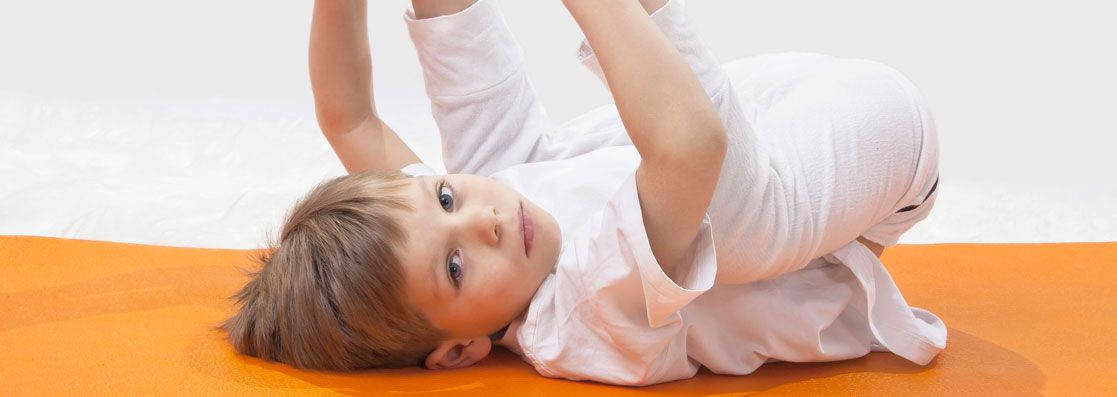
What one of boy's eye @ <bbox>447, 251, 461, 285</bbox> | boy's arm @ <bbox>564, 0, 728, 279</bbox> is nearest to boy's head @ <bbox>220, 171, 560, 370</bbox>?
boy's eye @ <bbox>447, 251, 461, 285</bbox>

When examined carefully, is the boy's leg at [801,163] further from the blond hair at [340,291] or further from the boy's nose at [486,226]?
the blond hair at [340,291]

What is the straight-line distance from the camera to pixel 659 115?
4.32 ft

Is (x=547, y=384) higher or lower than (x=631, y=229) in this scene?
lower

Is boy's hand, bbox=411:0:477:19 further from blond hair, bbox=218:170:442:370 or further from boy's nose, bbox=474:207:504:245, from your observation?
boy's nose, bbox=474:207:504:245

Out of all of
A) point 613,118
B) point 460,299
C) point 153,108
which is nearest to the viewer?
point 460,299

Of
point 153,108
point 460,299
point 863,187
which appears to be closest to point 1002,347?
point 863,187

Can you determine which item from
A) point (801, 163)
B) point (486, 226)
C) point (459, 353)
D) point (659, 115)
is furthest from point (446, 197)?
point (801, 163)

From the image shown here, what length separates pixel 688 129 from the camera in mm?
1307

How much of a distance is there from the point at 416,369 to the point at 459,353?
0.19 feet

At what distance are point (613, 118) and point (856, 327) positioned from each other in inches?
18.1

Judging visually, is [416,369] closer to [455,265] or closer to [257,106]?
[455,265]

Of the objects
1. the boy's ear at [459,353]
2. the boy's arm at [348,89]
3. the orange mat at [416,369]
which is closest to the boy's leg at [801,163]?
the orange mat at [416,369]

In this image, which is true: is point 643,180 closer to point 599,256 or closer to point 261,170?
point 599,256

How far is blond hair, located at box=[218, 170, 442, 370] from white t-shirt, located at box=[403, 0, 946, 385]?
0.16 meters
